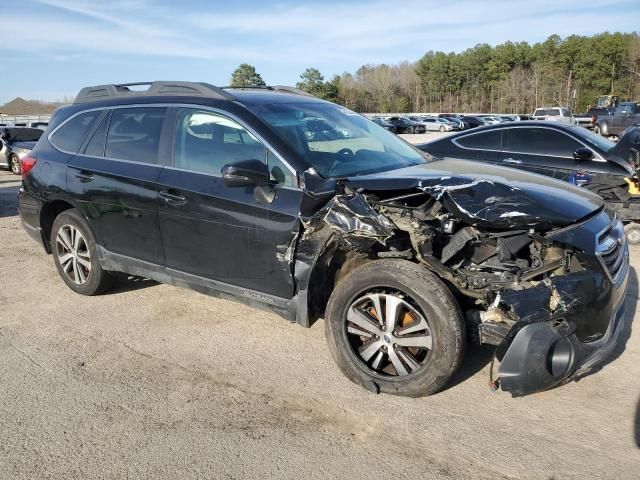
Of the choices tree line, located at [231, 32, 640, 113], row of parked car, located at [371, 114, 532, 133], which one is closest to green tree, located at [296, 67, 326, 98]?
tree line, located at [231, 32, 640, 113]

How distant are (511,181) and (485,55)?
10433 centimetres

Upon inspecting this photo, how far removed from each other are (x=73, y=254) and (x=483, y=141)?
5.94 m

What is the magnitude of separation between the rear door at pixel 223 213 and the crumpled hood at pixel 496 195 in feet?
1.89

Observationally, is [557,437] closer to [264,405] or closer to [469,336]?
[469,336]

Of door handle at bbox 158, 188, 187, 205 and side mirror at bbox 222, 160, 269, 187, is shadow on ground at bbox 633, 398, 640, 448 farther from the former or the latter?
door handle at bbox 158, 188, 187, 205

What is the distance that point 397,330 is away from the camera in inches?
134

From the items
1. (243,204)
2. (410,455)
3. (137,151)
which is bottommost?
(410,455)

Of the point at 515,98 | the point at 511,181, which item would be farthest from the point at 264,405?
the point at 515,98

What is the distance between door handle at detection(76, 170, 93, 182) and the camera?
493cm

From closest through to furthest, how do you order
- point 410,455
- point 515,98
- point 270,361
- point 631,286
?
point 410,455
point 270,361
point 631,286
point 515,98

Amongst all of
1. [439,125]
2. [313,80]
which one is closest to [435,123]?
[439,125]

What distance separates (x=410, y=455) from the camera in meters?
2.93

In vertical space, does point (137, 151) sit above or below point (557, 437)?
above

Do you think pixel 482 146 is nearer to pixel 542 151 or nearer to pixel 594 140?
pixel 542 151
